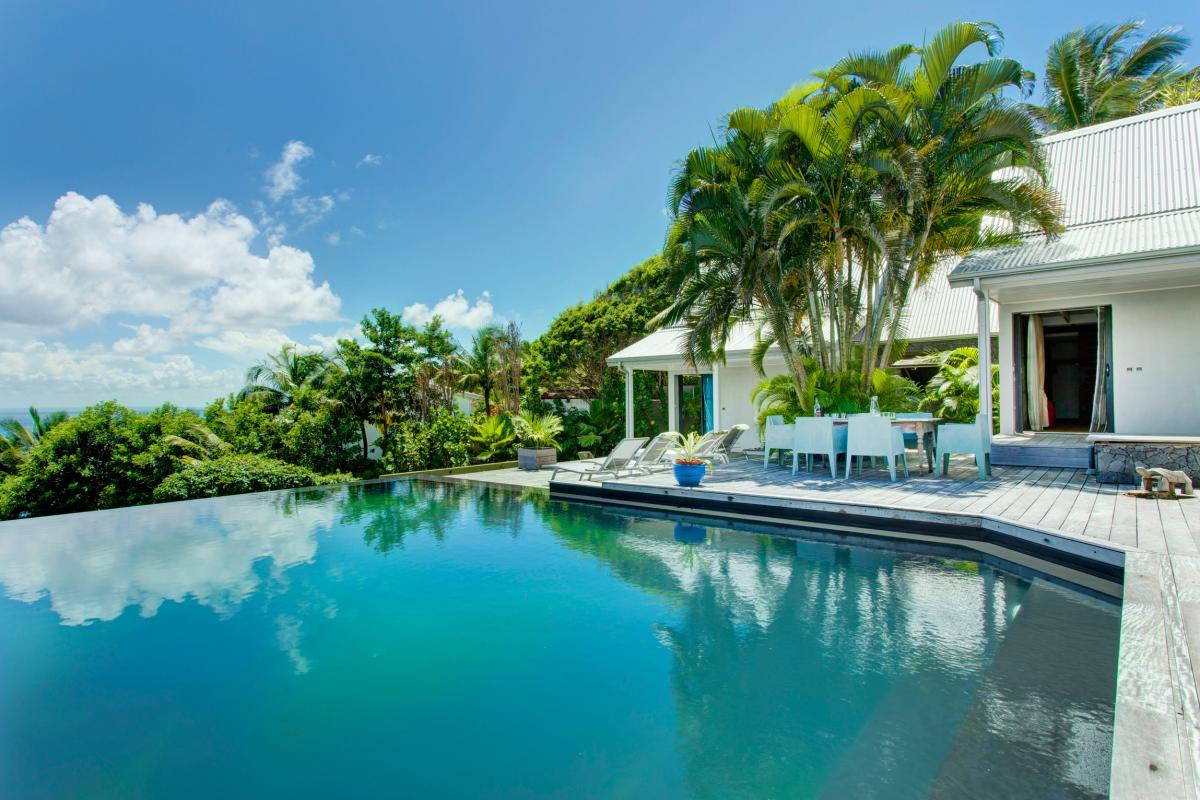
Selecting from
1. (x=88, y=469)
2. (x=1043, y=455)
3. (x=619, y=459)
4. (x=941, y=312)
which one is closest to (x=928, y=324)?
(x=941, y=312)

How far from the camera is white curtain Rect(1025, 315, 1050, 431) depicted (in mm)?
12258

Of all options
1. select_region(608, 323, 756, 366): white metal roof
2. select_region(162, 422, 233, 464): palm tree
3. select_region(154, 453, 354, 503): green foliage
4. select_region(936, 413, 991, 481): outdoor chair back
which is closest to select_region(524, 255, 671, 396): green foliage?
select_region(608, 323, 756, 366): white metal roof

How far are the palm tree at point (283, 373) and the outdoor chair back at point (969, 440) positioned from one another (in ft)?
69.2

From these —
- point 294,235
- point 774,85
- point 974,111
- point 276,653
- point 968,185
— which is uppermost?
point 774,85

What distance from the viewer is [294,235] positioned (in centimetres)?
2188

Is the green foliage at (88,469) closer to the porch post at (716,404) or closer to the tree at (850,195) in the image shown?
the porch post at (716,404)

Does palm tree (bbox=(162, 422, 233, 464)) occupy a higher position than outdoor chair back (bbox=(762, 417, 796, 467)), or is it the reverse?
outdoor chair back (bbox=(762, 417, 796, 467))

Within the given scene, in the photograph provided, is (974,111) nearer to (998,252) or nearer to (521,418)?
(998,252)

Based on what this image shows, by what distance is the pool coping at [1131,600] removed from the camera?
84.6 inches

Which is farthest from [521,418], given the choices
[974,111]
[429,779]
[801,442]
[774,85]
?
[429,779]

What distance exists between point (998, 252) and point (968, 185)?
176cm

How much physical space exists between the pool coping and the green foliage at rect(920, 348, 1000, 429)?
632 centimetres

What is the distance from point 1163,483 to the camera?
23.2 feet

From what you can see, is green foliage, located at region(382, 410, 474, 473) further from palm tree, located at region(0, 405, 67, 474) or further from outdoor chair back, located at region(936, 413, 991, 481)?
palm tree, located at region(0, 405, 67, 474)
